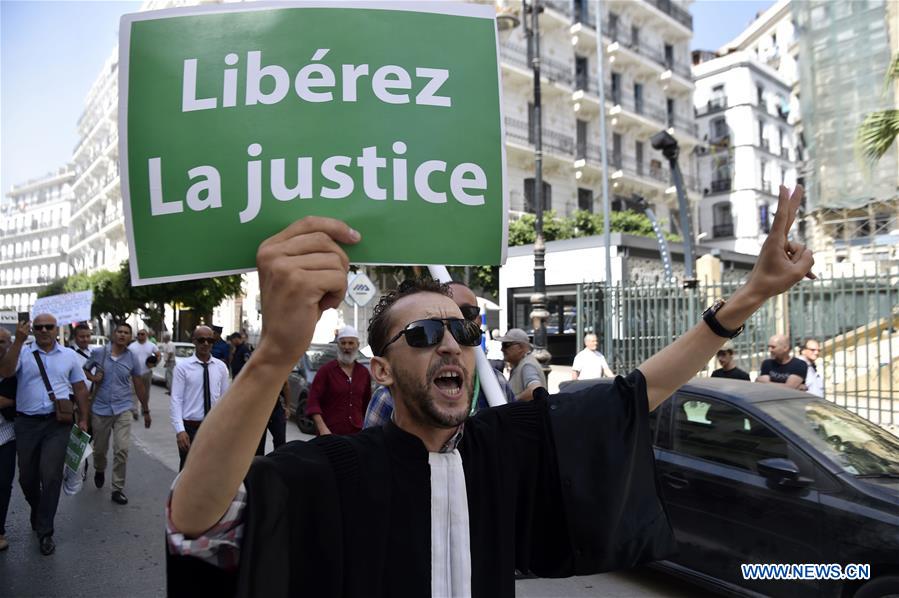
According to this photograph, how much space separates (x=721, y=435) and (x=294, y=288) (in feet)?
13.6

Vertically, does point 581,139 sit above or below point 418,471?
above

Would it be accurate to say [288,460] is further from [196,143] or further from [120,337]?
[120,337]

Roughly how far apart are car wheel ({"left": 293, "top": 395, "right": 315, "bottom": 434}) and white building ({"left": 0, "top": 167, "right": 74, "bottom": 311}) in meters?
82.4

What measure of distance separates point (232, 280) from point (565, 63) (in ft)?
63.7

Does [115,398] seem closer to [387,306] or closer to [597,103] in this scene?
[387,306]

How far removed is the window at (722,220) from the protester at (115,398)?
43000 millimetres

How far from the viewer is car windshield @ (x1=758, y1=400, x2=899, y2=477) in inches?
161

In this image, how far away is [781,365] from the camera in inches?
266

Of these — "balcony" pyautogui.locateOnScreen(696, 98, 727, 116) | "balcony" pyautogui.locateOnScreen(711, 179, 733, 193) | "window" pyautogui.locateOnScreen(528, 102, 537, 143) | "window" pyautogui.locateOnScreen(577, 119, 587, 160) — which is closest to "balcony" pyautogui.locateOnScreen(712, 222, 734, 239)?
"balcony" pyautogui.locateOnScreen(711, 179, 733, 193)

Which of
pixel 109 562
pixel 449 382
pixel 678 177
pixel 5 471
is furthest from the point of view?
pixel 678 177

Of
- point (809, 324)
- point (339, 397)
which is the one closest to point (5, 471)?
point (339, 397)

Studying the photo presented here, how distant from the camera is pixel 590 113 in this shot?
35500 mm

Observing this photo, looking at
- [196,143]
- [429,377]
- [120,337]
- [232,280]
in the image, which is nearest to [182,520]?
[429,377]

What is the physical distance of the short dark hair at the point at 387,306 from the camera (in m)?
1.74
